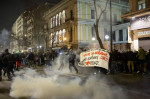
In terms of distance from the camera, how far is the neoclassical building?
114 feet

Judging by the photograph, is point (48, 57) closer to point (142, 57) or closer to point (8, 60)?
point (8, 60)

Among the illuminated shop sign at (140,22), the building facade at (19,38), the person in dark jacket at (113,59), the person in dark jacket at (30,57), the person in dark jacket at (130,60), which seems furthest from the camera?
the building facade at (19,38)

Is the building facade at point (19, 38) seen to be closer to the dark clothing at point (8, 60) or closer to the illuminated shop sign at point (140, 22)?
the illuminated shop sign at point (140, 22)

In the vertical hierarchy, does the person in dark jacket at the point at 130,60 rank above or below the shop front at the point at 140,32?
below

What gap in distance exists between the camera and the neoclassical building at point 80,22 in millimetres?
34781

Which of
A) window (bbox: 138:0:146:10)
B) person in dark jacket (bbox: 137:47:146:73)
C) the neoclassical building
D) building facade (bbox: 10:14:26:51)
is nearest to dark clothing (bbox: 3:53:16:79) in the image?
person in dark jacket (bbox: 137:47:146:73)

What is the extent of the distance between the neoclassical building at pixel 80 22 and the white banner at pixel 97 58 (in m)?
21.1

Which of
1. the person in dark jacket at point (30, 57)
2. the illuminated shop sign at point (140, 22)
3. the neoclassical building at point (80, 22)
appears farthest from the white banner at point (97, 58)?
the neoclassical building at point (80, 22)

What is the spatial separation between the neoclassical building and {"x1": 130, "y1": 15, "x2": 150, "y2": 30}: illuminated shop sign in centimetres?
1395

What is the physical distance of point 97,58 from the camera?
1010 cm

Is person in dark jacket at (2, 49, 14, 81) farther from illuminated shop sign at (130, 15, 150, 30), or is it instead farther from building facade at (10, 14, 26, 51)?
building facade at (10, 14, 26, 51)

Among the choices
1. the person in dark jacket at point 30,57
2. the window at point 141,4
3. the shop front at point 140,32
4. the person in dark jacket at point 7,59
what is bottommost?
the person in dark jacket at point 30,57

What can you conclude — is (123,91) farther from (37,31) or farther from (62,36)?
(37,31)

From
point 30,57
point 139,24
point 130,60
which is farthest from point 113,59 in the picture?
point 30,57
